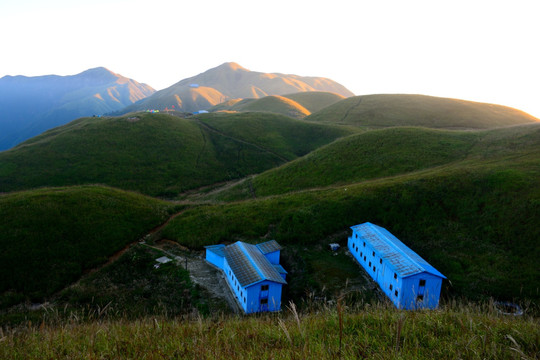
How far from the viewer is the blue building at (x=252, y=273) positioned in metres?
20.3

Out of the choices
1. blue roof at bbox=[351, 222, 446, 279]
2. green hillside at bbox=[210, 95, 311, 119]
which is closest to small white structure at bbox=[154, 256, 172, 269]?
blue roof at bbox=[351, 222, 446, 279]

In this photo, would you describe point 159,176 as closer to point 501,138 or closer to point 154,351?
point 154,351

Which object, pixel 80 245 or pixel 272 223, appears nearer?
pixel 80 245

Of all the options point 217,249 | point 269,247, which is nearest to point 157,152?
point 217,249

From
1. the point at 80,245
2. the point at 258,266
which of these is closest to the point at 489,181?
the point at 258,266

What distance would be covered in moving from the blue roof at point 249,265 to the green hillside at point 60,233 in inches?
531

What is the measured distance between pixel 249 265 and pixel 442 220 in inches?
829

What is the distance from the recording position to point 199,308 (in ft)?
66.6

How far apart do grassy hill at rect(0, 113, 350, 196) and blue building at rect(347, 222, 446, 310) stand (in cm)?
4262

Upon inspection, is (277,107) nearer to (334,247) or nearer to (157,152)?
(157,152)

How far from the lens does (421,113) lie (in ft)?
374

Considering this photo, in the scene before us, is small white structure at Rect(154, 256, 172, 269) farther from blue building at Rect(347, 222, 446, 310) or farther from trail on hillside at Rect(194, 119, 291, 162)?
trail on hillside at Rect(194, 119, 291, 162)

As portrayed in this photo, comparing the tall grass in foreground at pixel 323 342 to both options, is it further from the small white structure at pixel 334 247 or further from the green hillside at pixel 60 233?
the green hillside at pixel 60 233

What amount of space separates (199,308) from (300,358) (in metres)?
19.6
